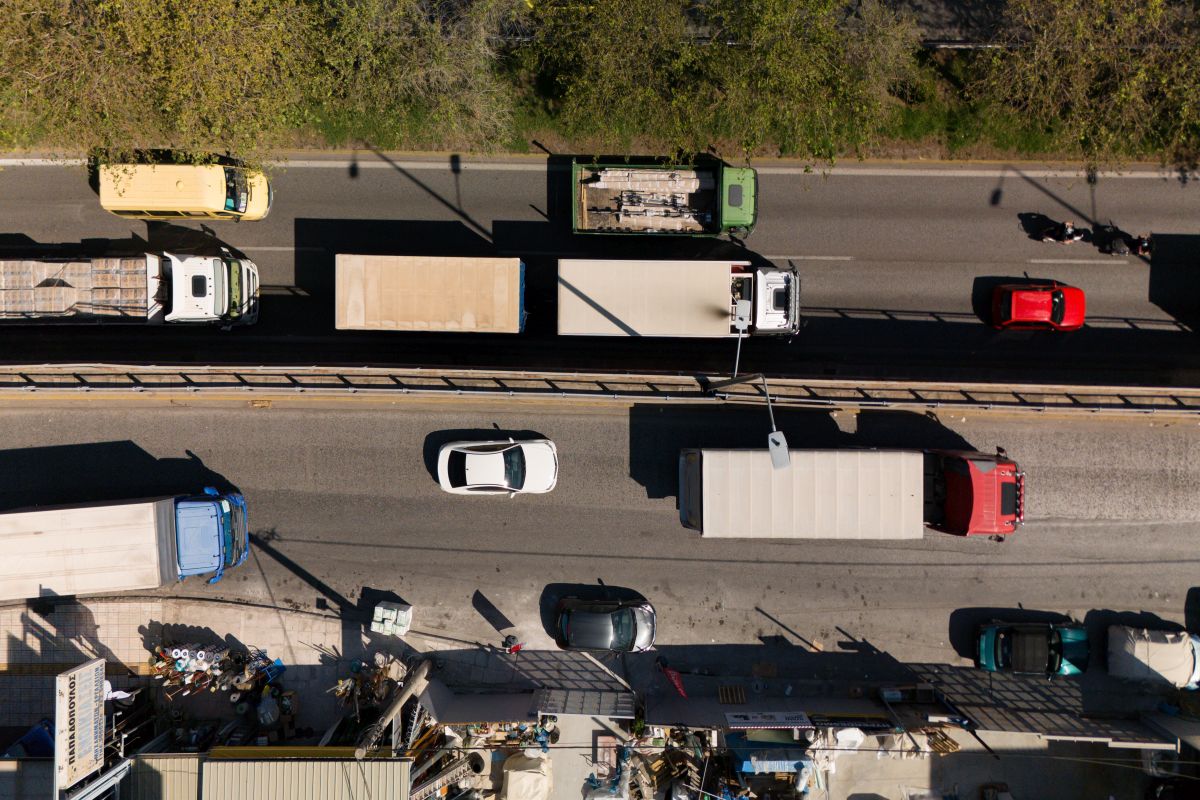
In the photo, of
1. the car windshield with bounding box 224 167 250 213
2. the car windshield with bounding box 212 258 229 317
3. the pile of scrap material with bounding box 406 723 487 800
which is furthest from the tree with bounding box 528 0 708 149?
the pile of scrap material with bounding box 406 723 487 800

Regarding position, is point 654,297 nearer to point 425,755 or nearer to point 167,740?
point 425,755

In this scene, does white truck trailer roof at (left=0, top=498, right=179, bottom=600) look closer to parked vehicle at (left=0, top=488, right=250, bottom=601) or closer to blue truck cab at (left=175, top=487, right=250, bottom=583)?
parked vehicle at (left=0, top=488, right=250, bottom=601)

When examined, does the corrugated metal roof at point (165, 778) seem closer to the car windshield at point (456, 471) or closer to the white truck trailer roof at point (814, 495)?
the car windshield at point (456, 471)

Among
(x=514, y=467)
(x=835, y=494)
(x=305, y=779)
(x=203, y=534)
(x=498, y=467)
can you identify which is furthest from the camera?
(x=514, y=467)

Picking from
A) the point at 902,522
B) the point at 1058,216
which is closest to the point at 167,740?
the point at 902,522

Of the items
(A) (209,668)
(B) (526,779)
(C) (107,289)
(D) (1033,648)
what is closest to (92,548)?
(A) (209,668)

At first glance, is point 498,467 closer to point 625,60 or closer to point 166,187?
point 625,60

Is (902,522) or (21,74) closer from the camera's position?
(21,74)
